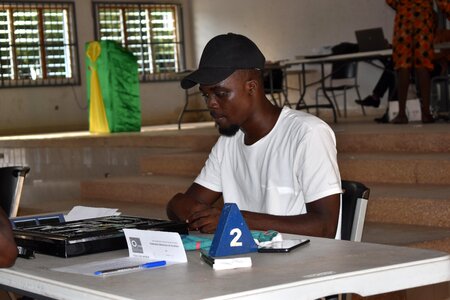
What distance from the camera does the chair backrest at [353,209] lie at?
2.53 metres

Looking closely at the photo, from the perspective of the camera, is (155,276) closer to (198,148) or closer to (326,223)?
(326,223)

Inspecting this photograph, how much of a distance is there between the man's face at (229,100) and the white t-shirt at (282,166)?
Result: 109 mm

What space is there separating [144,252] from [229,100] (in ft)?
2.71

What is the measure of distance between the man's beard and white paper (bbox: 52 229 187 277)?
→ 0.85 meters

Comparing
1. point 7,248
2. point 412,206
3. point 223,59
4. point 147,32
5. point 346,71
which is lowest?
point 412,206

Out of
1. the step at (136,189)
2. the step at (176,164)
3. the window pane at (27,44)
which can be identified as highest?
the window pane at (27,44)

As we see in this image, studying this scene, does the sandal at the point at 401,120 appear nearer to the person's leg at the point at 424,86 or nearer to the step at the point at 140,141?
the person's leg at the point at 424,86

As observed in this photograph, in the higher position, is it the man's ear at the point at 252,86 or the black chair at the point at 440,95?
the man's ear at the point at 252,86

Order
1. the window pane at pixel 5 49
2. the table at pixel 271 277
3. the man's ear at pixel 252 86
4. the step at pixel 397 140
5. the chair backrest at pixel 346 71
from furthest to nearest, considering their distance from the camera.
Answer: the window pane at pixel 5 49 → the chair backrest at pixel 346 71 → the step at pixel 397 140 → the man's ear at pixel 252 86 → the table at pixel 271 277

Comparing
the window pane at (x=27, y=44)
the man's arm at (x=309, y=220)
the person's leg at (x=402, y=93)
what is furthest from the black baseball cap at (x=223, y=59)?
the window pane at (x=27, y=44)

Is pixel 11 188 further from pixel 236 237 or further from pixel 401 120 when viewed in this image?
pixel 401 120

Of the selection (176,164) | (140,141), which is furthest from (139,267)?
(140,141)

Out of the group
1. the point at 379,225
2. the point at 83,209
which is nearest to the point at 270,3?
the point at 379,225

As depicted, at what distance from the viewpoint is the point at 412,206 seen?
15.4 ft
